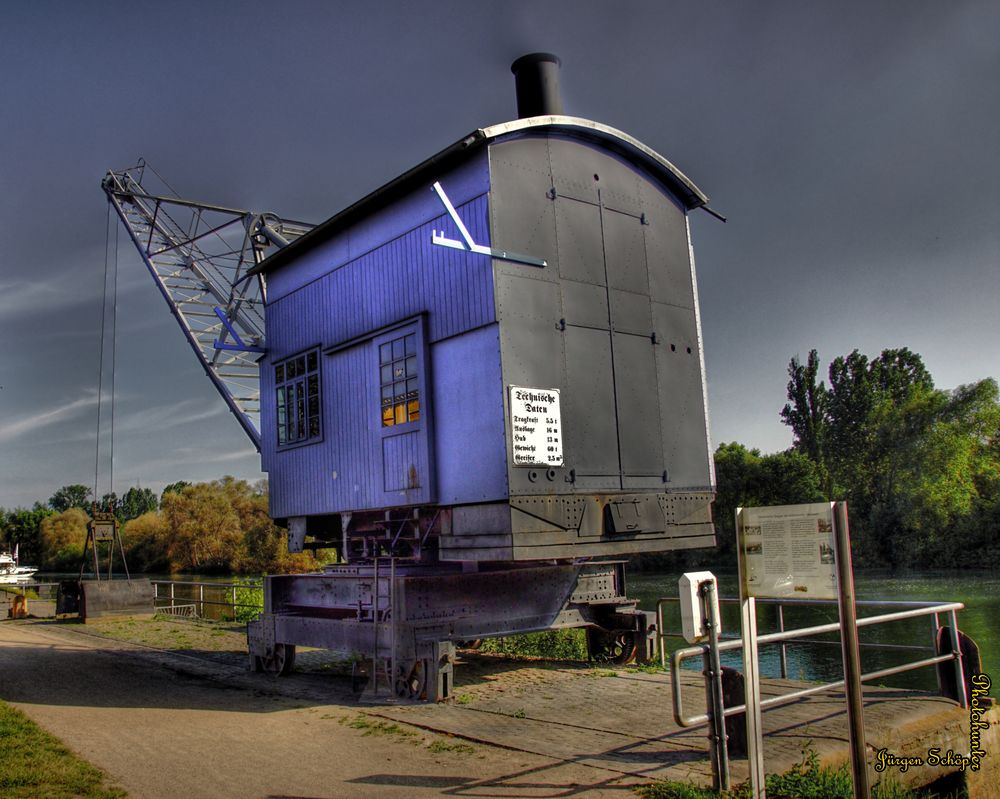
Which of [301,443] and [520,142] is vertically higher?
[520,142]

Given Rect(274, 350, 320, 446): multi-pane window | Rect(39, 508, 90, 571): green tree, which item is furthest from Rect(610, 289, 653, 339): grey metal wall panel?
Rect(39, 508, 90, 571): green tree

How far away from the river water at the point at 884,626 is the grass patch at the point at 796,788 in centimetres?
278

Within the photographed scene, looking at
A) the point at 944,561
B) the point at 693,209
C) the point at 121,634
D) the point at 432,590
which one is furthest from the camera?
the point at 944,561

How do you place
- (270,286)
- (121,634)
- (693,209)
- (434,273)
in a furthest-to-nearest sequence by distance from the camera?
(121,634)
(270,286)
(693,209)
(434,273)

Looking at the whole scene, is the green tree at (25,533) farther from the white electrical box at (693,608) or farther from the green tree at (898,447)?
the white electrical box at (693,608)

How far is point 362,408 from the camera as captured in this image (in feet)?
39.8

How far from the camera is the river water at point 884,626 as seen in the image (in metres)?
18.6

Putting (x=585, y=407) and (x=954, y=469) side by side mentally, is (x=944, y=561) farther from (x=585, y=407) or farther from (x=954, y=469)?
(x=585, y=407)

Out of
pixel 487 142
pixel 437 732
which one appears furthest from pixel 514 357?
pixel 437 732

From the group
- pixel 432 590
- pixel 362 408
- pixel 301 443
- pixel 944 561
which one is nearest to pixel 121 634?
pixel 301 443

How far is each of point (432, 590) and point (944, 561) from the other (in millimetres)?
46917

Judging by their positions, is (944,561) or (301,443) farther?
(944,561)

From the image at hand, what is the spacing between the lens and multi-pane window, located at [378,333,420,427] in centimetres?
1113

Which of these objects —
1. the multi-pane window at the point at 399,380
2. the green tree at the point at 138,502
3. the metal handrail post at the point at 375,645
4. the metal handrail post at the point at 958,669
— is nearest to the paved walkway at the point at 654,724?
the metal handrail post at the point at 958,669
